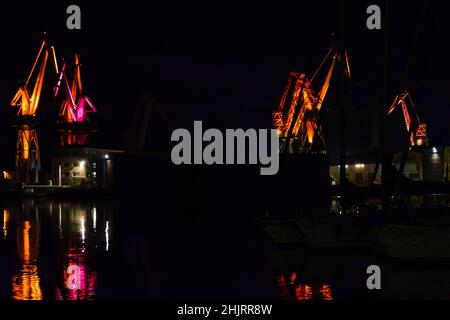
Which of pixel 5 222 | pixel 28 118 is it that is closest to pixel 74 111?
pixel 28 118

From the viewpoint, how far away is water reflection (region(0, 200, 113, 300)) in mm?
25203

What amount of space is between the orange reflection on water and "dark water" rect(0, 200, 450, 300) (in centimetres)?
3

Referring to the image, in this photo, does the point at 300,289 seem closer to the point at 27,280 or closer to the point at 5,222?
the point at 27,280

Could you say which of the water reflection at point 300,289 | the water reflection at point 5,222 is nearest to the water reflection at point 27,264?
the water reflection at point 5,222

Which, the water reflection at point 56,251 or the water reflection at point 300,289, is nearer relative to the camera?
the water reflection at point 300,289

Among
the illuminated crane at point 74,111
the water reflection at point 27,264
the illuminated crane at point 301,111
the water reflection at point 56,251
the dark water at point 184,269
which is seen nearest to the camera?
the water reflection at point 27,264

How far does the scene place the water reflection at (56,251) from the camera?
82.7ft

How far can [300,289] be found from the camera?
25.4 m

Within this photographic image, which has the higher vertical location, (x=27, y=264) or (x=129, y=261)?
(x=27, y=264)

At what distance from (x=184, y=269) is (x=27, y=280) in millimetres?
5601

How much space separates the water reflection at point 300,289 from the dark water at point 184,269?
0.03 metres

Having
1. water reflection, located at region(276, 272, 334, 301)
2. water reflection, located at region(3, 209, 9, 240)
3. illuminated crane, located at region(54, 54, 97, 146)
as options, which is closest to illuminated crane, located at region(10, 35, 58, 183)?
illuminated crane, located at region(54, 54, 97, 146)

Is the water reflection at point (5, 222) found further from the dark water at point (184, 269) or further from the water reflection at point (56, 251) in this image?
the dark water at point (184, 269)

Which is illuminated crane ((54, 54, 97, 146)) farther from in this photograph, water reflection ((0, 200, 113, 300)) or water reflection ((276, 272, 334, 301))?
water reflection ((276, 272, 334, 301))
